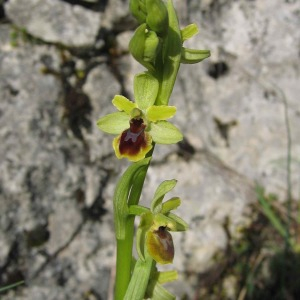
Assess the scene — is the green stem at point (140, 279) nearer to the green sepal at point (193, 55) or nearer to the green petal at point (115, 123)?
the green petal at point (115, 123)

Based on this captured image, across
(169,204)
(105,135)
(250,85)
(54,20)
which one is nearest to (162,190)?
(169,204)

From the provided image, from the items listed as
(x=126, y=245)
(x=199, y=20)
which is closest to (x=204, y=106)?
(x=199, y=20)

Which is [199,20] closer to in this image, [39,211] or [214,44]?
[214,44]

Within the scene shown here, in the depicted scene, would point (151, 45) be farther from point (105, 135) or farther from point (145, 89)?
point (105, 135)

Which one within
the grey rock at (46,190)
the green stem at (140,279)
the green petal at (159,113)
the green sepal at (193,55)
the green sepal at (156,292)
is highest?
the green sepal at (193,55)

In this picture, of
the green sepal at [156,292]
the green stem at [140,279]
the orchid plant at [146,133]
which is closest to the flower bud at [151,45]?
the orchid plant at [146,133]
